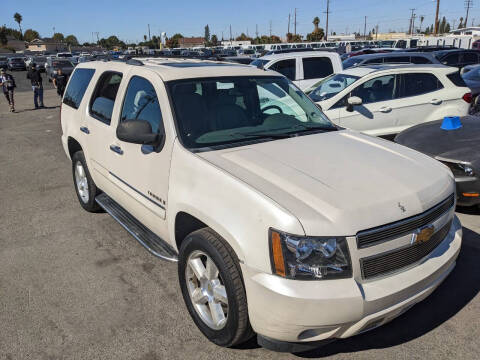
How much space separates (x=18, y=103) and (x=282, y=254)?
1980 centimetres

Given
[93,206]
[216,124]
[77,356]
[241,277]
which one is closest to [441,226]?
[241,277]

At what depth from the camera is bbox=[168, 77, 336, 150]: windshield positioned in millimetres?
3232

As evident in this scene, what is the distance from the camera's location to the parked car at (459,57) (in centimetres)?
1675

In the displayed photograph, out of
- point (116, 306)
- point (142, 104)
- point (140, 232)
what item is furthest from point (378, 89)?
point (116, 306)

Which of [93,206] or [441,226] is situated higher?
[441,226]

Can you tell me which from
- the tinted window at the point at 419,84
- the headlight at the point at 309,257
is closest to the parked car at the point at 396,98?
the tinted window at the point at 419,84

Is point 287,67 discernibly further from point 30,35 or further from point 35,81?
point 30,35

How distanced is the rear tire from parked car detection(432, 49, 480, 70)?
1581 cm

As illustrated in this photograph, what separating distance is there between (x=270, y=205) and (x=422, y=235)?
38.9 inches

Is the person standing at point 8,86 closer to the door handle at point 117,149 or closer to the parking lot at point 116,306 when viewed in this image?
the parking lot at point 116,306

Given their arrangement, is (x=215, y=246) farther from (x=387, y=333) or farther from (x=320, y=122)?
(x=320, y=122)

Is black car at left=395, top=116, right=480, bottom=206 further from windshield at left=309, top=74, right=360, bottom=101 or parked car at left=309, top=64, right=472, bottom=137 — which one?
windshield at left=309, top=74, right=360, bottom=101

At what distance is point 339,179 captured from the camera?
2.62m

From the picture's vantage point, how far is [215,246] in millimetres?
2578
